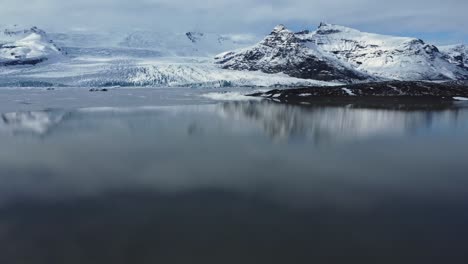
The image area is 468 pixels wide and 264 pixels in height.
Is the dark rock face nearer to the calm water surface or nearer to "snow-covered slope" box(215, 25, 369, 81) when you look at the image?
the calm water surface

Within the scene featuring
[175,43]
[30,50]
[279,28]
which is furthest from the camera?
[175,43]

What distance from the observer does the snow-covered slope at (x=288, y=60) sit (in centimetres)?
9875

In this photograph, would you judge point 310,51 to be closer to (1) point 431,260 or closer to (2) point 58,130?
(2) point 58,130

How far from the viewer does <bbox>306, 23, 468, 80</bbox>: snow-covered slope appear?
128 metres

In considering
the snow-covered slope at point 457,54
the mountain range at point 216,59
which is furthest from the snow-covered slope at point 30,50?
the snow-covered slope at point 457,54

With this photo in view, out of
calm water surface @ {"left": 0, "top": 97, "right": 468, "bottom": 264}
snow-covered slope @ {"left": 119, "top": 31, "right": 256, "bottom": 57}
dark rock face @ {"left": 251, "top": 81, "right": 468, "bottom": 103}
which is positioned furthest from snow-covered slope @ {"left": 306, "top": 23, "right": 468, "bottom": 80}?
calm water surface @ {"left": 0, "top": 97, "right": 468, "bottom": 264}

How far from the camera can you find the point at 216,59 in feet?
367

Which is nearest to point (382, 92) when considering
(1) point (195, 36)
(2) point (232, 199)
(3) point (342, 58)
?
(2) point (232, 199)

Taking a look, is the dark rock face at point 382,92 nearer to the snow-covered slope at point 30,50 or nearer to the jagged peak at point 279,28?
the snow-covered slope at point 30,50

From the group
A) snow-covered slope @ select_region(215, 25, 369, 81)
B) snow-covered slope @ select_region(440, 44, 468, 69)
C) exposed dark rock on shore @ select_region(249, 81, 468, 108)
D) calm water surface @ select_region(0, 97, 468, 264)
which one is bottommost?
calm water surface @ select_region(0, 97, 468, 264)

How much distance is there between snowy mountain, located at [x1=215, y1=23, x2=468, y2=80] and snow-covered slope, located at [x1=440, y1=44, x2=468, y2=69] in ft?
18.1

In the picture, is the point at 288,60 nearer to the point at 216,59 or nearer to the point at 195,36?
the point at 216,59

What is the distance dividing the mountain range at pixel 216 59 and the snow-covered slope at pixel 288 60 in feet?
0.83

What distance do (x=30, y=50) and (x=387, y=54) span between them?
377 feet
